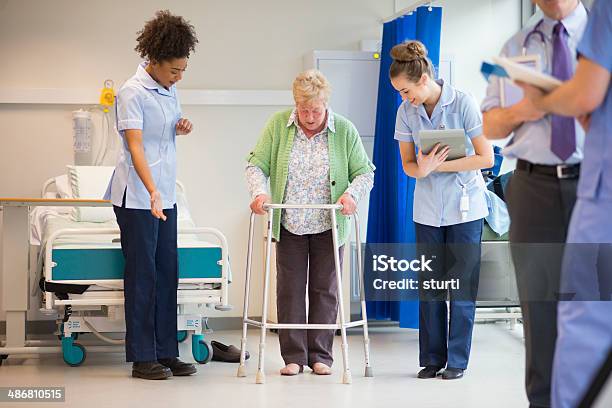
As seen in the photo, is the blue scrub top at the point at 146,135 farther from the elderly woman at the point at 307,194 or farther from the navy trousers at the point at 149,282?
the elderly woman at the point at 307,194

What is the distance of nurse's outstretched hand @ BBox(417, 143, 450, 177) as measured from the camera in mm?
4203

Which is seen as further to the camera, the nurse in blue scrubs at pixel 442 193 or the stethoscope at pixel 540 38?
the nurse in blue scrubs at pixel 442 193

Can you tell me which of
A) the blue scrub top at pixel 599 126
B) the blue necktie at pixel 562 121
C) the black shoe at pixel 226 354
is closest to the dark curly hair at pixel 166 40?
the black shoe at pixel 226 354

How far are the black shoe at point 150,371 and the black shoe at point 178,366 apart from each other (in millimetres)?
96

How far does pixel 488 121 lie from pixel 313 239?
2.08 meters

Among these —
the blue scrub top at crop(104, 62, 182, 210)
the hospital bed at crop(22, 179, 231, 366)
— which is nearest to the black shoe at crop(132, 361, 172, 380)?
the hospital bed at crop(22, 179, 231, 366)

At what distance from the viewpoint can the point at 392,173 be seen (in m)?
5.86

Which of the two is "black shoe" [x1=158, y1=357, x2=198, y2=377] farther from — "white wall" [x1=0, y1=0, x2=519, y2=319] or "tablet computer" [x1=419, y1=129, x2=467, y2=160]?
"white wall" [x1=0, y1=0, x2=519, y2=319]

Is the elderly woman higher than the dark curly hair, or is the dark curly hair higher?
the dark curly hair

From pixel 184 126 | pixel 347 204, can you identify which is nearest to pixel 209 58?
pixel 184 126

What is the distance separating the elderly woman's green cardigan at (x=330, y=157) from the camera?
4.41m

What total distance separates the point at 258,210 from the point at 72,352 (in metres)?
1.28

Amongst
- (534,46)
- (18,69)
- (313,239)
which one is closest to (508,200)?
(534,46)

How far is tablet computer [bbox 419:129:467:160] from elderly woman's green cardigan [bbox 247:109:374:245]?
0.40m
